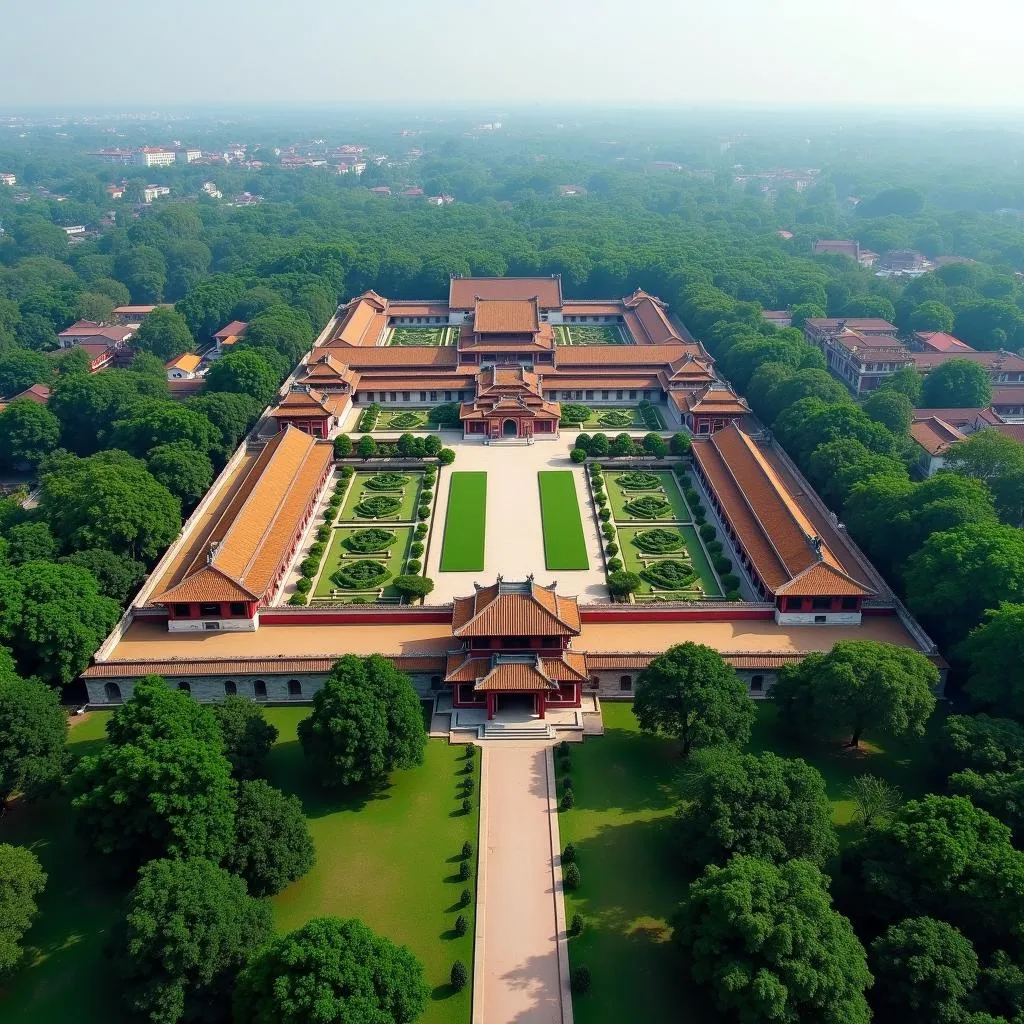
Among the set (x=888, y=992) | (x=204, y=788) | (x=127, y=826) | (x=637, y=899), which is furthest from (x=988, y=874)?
(x=127, y=826)

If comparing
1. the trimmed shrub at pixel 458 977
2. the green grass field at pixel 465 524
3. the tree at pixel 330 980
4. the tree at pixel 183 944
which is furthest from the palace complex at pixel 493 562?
the tree at pixel 330 980

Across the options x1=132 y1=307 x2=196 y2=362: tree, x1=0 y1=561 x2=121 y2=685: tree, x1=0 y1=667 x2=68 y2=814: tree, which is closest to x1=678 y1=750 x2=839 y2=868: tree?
x1=0 y1=667 x2=68 y2=814: tree

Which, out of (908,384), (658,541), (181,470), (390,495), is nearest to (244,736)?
(181,470)

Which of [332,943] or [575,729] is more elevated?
[332,943]

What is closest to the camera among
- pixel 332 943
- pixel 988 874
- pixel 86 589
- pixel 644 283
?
pixel 332 943

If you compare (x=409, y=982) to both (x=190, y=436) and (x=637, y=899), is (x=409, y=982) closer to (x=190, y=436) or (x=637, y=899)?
(x=637, y=899)

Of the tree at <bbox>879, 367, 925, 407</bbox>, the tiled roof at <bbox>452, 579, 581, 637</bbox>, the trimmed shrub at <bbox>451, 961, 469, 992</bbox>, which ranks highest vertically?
the tiled roof at <bbox>452, 579, 581, 637</bbox>

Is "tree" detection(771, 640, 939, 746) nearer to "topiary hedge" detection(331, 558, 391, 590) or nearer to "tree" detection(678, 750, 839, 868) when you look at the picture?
"tree" detection(678, 750, 839, 868)

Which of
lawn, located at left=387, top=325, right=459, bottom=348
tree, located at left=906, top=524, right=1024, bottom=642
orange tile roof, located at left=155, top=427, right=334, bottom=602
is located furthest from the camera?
lawn, located at left=387, top=325, right=459, bottom=348

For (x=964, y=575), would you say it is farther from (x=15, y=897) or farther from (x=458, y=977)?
(x=15, y=897)
